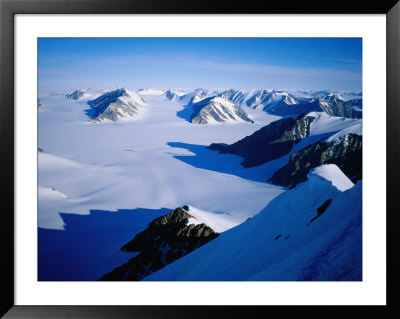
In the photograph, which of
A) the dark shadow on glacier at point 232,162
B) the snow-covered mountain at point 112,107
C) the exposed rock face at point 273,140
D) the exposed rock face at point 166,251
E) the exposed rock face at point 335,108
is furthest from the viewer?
the snow-covered mountain at point 112,107

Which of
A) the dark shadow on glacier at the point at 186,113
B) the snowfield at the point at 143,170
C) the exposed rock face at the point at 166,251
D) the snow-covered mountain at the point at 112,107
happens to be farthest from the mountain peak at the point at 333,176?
the dark shadow on glacier at the point at 186,113

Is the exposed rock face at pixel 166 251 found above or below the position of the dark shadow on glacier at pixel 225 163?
below

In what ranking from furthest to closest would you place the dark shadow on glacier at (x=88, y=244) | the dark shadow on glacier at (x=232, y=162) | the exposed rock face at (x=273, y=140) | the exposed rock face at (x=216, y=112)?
the exposed rock face at (x=216, y=112) → the exposed rock face at (x=273, y=140) → the dark shadow on glacier at (x=232, y=162) → the dark shadow on glacier at (x=88, y=244)

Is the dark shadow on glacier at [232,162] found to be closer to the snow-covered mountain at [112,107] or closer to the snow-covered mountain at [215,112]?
the snow-covered mountain at [215,112]

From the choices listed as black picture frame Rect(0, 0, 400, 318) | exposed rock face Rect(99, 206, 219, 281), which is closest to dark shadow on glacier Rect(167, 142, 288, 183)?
exposed rock face Rect(99, 206, 219, 281)

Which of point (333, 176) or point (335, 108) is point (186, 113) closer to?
point (335, 108)

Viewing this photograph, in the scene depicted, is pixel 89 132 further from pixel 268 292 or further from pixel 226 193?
pixel 268 292
